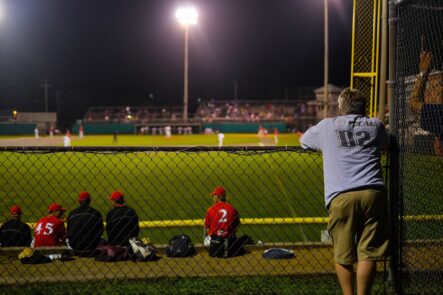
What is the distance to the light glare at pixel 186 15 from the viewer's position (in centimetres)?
4050

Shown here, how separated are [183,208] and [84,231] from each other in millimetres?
4076

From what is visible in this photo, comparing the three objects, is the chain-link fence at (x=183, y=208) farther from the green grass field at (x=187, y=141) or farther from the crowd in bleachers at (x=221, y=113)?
the crowd in bleachers at (x=221, y=113)

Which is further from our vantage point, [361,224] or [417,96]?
[417,96]

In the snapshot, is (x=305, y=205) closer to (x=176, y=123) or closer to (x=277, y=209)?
(x=277, y=209)

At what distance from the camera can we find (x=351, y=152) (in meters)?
3.49

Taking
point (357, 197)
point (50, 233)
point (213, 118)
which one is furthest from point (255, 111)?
point (357, 197)

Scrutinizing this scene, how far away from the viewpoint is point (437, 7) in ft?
13.9

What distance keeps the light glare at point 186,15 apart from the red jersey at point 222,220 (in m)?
36.0

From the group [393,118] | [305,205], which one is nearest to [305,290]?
→ [393,118]

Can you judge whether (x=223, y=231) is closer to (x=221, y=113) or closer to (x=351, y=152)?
(x=351, y=152)

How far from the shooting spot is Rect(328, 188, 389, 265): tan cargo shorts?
3.42 metres

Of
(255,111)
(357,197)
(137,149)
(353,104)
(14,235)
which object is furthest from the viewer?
(255,111)

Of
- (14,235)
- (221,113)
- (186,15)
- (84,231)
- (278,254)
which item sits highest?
(186,15)

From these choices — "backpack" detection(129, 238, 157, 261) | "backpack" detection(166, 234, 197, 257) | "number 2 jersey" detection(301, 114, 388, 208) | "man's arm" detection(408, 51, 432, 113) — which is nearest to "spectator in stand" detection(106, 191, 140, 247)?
"backpack" detection(129, 238, 157, 261)
